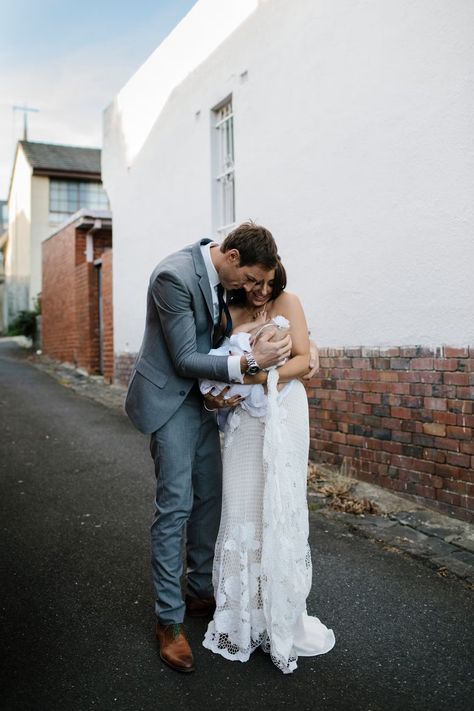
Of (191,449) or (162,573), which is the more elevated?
(191,449)

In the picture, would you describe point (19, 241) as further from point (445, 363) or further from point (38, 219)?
point (445, 363)

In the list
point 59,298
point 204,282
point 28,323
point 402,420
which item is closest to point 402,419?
point 402,420

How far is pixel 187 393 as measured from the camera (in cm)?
309

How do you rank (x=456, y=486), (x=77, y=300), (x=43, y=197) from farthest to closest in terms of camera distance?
(x=43, y=197) → (x=77, y=300) → (x=456, y=486)

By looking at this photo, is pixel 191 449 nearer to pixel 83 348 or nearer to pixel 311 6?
pixel 311 6

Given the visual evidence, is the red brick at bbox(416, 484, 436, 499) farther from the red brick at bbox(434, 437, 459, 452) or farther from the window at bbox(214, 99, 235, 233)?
the window at bbox(214, 99, 235, 233)

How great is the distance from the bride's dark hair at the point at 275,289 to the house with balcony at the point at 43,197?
76.1 ft

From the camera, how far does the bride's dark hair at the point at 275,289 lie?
9.68 feet

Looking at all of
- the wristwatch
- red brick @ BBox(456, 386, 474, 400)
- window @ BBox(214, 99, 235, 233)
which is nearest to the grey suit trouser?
the wristwatch

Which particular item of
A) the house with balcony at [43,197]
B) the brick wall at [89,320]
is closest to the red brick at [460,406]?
the brick wall at [89,320]

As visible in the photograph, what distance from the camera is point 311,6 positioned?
6.18m

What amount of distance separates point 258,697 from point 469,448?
2.61 m

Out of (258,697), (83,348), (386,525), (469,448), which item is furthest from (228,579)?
(83,348)

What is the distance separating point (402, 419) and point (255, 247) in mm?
2813
